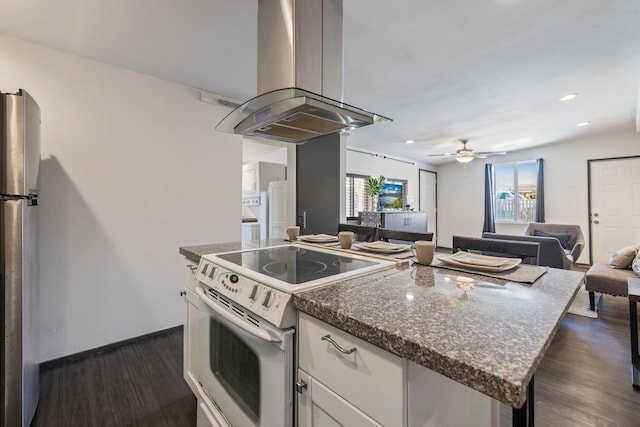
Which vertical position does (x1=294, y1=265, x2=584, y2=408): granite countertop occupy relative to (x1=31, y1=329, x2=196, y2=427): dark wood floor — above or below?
above

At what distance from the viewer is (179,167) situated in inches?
107

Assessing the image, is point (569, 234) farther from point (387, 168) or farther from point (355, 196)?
point (355, 196)

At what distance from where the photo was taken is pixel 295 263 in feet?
4.33

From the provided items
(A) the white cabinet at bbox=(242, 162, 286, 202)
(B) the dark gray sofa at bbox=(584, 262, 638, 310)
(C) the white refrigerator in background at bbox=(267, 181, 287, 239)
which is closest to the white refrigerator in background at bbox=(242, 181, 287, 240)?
(C) the white refrigerator in background at bbox=(267, 181, 287, 239)

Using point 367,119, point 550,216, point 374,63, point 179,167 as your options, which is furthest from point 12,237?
point 550,216

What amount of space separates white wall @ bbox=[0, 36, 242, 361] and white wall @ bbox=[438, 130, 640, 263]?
6.34m

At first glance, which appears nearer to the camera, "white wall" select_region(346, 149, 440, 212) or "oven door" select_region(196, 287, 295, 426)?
"oven door" select_region(196, 287, 295, 426)

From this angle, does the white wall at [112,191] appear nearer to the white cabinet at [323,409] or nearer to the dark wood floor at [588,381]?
the white cabinet at [323,409]

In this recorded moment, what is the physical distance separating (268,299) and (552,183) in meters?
7.03

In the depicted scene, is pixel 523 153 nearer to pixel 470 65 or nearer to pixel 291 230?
pixel 470 65

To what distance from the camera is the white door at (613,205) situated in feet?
15.9

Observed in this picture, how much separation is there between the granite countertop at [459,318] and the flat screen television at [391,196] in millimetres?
4951

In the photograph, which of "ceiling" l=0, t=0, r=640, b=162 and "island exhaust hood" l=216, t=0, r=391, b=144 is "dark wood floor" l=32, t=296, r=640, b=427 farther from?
"ceiling" l=0, t=0, r=640, b=162

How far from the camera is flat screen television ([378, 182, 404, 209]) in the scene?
238 inches
